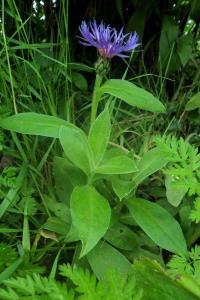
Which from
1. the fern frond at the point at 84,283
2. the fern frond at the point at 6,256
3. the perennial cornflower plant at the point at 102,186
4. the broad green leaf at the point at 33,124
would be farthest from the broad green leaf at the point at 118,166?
the fern frond at the point at 84,283

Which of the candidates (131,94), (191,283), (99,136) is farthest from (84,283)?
(131,94)

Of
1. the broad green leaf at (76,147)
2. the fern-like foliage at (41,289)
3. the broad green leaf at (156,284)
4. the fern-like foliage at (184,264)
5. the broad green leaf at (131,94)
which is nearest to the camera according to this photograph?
the fern-like foliage at (41,289)

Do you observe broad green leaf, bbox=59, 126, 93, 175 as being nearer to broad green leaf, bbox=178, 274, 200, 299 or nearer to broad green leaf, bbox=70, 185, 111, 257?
broad green leaf, bbox=70, 185, 111, 257

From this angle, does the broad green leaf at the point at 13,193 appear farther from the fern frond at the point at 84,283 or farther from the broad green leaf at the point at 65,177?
the fern frond at the point at 84,283

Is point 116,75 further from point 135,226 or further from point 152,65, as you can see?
point 135,226

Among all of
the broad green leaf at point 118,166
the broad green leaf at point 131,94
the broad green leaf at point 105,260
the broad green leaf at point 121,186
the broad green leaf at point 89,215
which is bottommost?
the broad green leaf at point 105,260

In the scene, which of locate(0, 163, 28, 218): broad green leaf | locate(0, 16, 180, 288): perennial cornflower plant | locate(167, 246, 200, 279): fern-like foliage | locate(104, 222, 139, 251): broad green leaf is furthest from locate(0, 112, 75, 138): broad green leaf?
locate(167, 246, 200, 279): fern-like foliage

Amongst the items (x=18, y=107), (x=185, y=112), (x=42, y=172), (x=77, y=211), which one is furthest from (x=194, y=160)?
(x=185, y=112)
